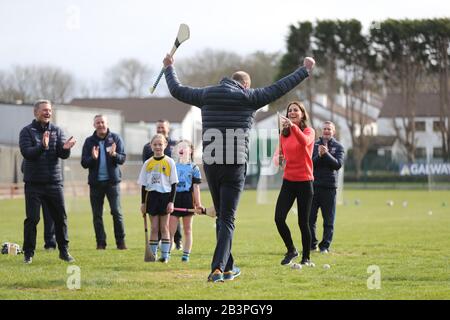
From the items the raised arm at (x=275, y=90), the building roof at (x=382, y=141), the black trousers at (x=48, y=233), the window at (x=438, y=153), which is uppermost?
the building roof at (x=382, y=141)

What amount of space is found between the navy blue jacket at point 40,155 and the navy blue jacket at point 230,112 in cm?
320

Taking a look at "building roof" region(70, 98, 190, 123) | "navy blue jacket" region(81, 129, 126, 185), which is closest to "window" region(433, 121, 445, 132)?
"building roof" region(70, 98, 190, 123)

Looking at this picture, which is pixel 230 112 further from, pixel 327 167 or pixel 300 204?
pixel 327 167

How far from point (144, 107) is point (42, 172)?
253 ft

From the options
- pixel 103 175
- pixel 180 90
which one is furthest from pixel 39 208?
pixel 180 90

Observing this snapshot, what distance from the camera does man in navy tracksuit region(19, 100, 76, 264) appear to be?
1251 cm

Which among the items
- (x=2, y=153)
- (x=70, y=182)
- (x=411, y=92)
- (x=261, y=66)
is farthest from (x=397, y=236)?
(x=261, y=66)

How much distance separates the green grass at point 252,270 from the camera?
31.0ft

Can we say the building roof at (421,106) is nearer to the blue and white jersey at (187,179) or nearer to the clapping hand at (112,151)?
the clapping hand at (112,151)

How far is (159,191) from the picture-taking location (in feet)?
42.2

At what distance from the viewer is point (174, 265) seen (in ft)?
40.4

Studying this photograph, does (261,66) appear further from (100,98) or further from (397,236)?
(397,236)

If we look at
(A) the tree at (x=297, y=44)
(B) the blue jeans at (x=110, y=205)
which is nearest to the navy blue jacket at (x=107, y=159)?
(B) the blue jeans at (x=110, y=205)
